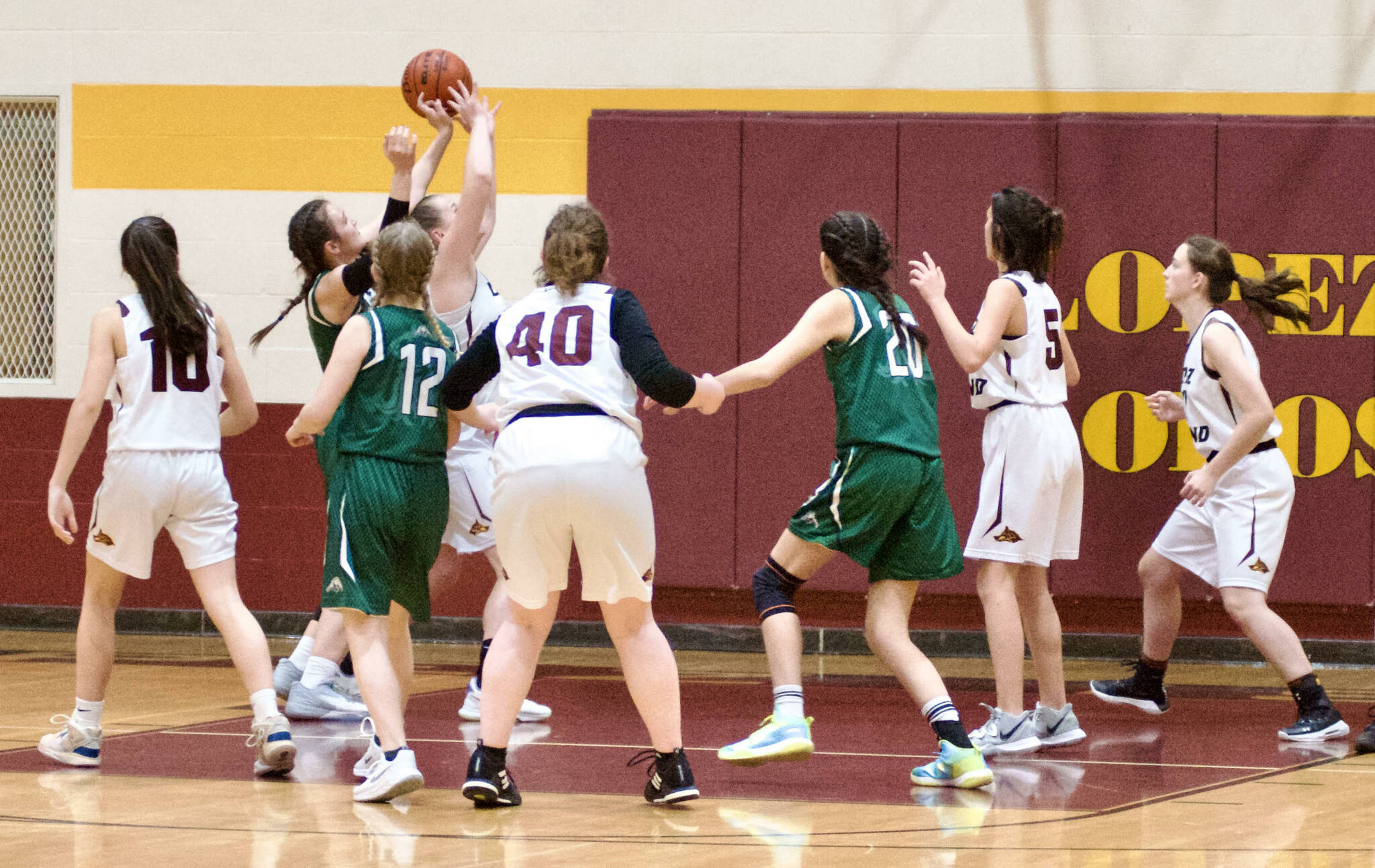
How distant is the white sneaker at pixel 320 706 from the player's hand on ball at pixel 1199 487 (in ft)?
9.84

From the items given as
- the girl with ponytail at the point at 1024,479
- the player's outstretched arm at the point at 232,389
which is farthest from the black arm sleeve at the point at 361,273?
the girl with ponytail at the point at 1024,479

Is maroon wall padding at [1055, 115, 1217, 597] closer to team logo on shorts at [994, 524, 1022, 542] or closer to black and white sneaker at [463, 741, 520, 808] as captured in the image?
team logo on shorts at [994, 524, 1022, 542]

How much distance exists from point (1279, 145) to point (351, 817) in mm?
5698

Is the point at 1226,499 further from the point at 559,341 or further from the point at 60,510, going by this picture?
the point at 60,510

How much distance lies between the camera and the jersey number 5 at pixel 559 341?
4.19 m

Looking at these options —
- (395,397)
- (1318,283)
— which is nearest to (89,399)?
(395,397)

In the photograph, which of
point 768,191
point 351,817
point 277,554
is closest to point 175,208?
point 277,554

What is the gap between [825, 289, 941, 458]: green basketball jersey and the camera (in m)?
4.76

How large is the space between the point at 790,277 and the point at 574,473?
167 inches

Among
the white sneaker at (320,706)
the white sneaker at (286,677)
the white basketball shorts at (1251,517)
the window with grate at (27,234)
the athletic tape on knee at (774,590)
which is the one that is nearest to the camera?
the athletic tape on knee at (774,590)

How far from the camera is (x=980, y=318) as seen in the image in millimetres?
5375

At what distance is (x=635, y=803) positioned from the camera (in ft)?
14.4

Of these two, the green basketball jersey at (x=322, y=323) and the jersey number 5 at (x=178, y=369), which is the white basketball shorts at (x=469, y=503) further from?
the jersey number 5 at (x=178, y=369)

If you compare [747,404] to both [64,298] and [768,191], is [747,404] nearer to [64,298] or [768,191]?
[768,191]
